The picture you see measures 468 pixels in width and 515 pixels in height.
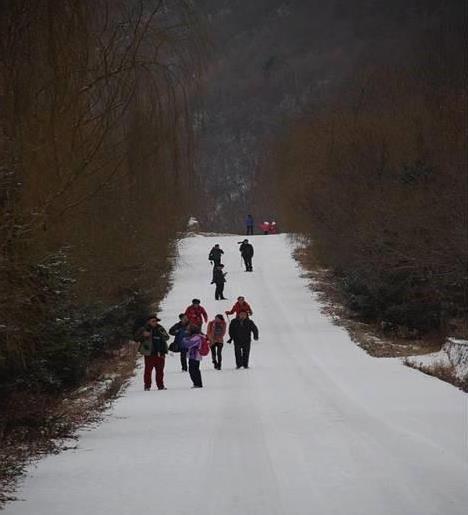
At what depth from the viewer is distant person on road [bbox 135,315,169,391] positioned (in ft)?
60.1

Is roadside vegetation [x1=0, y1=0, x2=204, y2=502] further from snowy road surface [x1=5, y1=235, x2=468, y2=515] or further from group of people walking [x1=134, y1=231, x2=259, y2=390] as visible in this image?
group of people walking [x1=134, y1=231, x2=259, y2=390]

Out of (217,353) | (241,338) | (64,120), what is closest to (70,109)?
(64,120)

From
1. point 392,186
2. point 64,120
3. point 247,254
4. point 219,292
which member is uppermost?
point 392,186

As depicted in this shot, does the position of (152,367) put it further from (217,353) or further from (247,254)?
(247,254)

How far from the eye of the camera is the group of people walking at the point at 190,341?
60.1 feet

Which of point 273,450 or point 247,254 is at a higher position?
point 247,254

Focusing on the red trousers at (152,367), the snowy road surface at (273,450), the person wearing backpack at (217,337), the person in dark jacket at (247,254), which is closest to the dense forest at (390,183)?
the person in dark jacket at (247,254)

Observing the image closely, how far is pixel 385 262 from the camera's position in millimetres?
30969

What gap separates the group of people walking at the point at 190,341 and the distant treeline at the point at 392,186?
9.57 meters

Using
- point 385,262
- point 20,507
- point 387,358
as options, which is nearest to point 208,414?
point 20,507

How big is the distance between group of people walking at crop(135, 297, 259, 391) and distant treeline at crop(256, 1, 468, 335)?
9.57 metres

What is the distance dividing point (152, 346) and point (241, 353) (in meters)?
4.25

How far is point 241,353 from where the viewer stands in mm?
22172

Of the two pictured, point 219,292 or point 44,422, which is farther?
point 219,292
